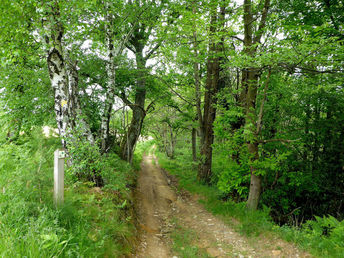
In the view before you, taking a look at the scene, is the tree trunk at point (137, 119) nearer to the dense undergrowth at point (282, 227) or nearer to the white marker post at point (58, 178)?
the dense undergrowth at point (282, 227)

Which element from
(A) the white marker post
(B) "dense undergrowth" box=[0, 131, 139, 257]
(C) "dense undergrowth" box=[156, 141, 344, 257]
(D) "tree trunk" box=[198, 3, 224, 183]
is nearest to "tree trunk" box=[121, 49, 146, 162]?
(D) "tree trunk" box=[198, 3, 224, 183]

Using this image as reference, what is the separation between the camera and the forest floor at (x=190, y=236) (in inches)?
198

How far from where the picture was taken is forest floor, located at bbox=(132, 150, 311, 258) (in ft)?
16.5

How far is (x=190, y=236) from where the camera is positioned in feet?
19.8

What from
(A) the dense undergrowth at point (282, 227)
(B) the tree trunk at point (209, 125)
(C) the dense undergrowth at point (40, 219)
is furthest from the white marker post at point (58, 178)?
(B) the tree trunk at point (209, 125)

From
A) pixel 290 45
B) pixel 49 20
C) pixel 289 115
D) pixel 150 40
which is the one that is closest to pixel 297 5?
pixel 290 45

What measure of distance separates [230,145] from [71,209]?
5.26 m

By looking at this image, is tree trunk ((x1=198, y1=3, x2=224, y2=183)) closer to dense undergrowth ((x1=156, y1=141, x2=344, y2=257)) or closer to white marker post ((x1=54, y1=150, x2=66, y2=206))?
dense undergrowth ((x1=156, y1=141, x2=344, y2=257))

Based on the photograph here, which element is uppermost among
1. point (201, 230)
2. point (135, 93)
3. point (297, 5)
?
point (297, 5)

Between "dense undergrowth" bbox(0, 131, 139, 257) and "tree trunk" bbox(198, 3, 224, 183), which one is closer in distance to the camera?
"dense undergrowth" bbox(0, 131, 139, 257)

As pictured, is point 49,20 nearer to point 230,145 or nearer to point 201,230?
point 230,145

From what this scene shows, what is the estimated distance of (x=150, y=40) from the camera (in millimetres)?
11375

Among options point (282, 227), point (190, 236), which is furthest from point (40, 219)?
point (282, 227)

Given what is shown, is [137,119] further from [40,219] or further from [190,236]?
[40,219]
